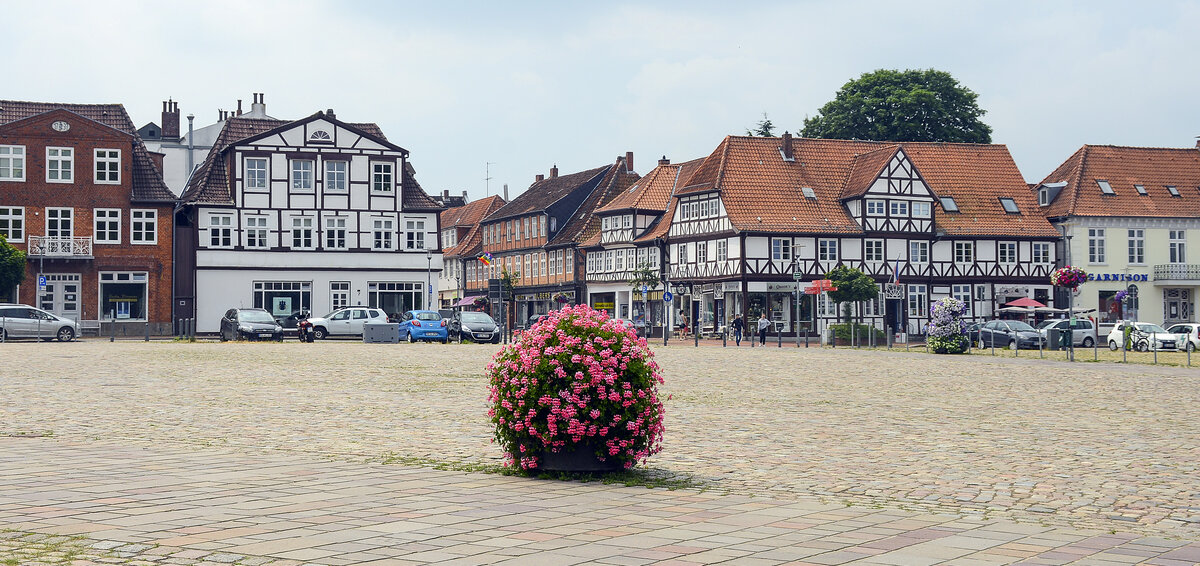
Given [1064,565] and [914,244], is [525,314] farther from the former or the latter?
[1064,565]

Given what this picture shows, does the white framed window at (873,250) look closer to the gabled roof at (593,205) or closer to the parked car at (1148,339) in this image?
the parked car at (1148,339)

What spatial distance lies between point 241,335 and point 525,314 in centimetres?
4727

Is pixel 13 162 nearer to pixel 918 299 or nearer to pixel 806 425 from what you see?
pixel 918 299

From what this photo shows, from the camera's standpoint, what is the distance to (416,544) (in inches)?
282

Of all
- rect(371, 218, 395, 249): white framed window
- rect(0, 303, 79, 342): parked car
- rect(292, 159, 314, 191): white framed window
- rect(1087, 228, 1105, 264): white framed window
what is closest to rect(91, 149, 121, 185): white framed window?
rect(292, 159, 314, 191): white framed window

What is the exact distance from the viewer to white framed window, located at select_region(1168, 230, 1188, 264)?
74.6 metres

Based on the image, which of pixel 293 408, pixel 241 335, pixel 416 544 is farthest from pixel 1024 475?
pixel 241 335

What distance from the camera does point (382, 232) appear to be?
70.8m

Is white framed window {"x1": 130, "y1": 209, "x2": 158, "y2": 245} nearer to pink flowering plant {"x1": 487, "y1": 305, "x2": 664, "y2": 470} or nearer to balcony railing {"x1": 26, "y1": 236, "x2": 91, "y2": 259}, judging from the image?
balcony railing {"x1": 26, "y1": 236, "x2": 91, "y2": 259}

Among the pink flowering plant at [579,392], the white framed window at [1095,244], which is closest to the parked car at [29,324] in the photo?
the pink flowering plant at [579,392]

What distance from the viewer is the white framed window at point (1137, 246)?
73.9m

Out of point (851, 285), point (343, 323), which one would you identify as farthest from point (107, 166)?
point (851, 285)

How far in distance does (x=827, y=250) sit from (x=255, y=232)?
29441 millimetres

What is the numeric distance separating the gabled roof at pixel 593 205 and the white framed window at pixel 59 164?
3371 cm
